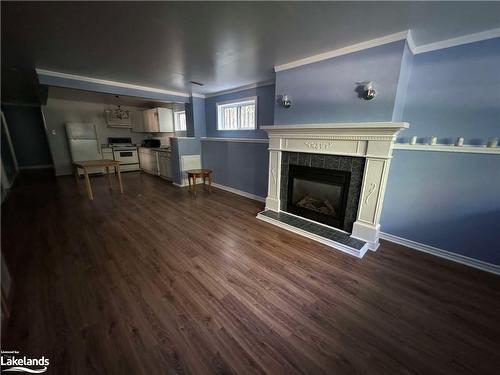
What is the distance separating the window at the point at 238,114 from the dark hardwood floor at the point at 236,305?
2460 mm

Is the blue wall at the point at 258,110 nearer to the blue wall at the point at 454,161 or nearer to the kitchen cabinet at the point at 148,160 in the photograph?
the blue wall at the point at 454,161

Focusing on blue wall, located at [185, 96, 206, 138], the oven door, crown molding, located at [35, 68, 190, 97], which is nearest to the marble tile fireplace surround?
blue wall, located at [185, 96, 206, 138]

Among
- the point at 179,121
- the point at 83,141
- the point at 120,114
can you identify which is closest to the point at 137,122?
the point at 120,114

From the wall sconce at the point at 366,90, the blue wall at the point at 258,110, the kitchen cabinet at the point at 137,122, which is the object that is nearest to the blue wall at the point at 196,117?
the blue wall at the point at 258,110

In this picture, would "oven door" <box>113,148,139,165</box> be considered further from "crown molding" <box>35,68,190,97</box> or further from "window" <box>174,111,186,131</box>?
"crown molding" <box>35,68,190,97</box>

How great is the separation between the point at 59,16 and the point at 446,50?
3689 millimetres

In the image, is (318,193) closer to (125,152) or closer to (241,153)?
(241,153)

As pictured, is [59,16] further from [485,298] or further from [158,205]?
[485,298]

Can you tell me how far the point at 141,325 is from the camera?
1442 mm

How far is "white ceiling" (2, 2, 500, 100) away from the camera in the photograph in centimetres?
156

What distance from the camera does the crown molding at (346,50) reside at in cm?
194

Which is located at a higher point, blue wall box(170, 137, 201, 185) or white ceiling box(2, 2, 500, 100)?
white ceiling box(2, 2, 500, 100)

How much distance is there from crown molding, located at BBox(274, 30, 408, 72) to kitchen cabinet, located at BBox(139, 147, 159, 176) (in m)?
4.84

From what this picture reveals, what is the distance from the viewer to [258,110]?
3863 mm
